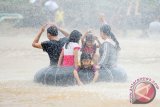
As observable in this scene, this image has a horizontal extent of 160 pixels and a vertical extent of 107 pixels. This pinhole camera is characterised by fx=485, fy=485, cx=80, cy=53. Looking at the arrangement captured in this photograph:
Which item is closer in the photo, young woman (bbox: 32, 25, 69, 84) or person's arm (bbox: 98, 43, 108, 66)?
young woman (bbox: 32, 25, 69, 84)

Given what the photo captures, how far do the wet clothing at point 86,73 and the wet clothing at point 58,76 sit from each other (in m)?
0.18

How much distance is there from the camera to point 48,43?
10234 millimetres

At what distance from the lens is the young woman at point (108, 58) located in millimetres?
10484

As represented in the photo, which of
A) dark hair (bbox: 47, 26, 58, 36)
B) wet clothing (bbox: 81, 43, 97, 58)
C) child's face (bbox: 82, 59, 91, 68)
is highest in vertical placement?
dark hair (bbox: 47, 26, 58, 36)

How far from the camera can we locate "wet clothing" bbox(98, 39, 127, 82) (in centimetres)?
1045

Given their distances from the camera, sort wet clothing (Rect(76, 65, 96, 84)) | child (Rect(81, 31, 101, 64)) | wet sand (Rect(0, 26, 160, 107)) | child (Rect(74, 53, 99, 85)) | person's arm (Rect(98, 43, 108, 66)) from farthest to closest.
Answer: person's arm (Rect(98, 43, 108, 66))
child (Rect(81, 31, 101, 64))
wet clothing (Rect(76, 65, 96, 84))
child (Rect(74, 53, 99, 85))
wet sand (Rect(0, 26, 160, 107))

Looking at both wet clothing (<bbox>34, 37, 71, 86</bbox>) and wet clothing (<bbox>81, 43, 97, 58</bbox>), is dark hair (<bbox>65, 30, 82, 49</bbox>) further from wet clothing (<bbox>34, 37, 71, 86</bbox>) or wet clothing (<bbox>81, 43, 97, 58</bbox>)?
wet clothing (<bbox>81, 43, 97, 58</bbox>)

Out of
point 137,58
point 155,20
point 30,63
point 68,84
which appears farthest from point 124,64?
point 155,20

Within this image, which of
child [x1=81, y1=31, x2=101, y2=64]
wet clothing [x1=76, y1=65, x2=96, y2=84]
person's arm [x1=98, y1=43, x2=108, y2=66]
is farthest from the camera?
person's arm [x1=98, y1=43, x2=108, y2=66]

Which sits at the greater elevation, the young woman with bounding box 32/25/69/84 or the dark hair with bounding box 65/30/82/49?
the dark hair with bounding box 65/30/82/49

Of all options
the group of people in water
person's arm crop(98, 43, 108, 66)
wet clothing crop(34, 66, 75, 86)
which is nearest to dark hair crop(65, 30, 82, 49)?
the group of people in water

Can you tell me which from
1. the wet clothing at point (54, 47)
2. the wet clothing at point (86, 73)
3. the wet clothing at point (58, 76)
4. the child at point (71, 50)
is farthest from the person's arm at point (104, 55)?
the wet clothing at point (54, 47)

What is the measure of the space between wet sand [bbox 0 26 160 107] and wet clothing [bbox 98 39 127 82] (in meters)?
0.26

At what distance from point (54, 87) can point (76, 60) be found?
73 cm
